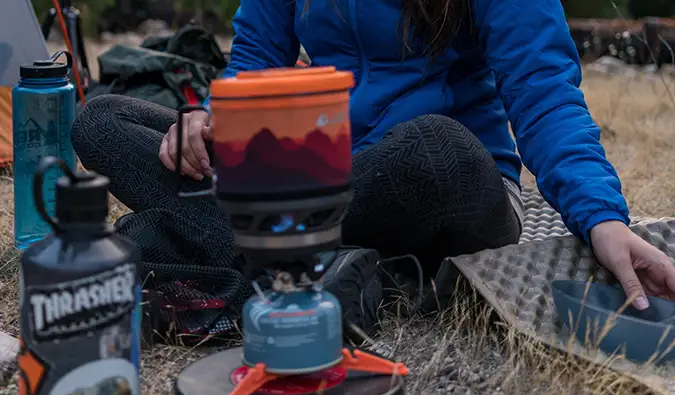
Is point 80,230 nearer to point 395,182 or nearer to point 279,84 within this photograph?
point 279,84

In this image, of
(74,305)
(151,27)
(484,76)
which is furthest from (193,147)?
(151,27)

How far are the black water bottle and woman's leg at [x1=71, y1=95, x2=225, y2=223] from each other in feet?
2.75

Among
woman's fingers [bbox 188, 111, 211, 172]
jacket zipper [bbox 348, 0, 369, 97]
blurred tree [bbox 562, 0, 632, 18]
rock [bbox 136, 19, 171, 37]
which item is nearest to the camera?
woman's fingers [bbox 188, 111, 211, 172]

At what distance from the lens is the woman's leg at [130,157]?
214cm

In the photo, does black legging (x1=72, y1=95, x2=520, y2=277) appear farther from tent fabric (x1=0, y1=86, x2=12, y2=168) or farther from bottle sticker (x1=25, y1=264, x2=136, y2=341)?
tent fabric (x1=0, y1=86, x2=12, y2=168)

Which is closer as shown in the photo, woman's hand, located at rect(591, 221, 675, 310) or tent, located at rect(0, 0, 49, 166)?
woman's hand, located at rect(591, 221, 675, 310)

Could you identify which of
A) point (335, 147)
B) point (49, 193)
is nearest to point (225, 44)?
point (49, 193)

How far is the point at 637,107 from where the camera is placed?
4.75 meters

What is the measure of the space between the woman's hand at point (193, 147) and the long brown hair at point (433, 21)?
456 mm

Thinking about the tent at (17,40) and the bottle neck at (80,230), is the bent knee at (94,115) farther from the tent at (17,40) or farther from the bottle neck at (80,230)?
the bottle neck at (80,230)

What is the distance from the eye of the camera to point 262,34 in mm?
2297

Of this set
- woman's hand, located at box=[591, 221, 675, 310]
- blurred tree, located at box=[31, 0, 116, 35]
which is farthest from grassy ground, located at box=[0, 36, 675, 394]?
blurred tree, located at box=[31, 0, 116, 35]

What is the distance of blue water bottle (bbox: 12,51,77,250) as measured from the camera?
229cm

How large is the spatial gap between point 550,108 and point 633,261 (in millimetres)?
337
